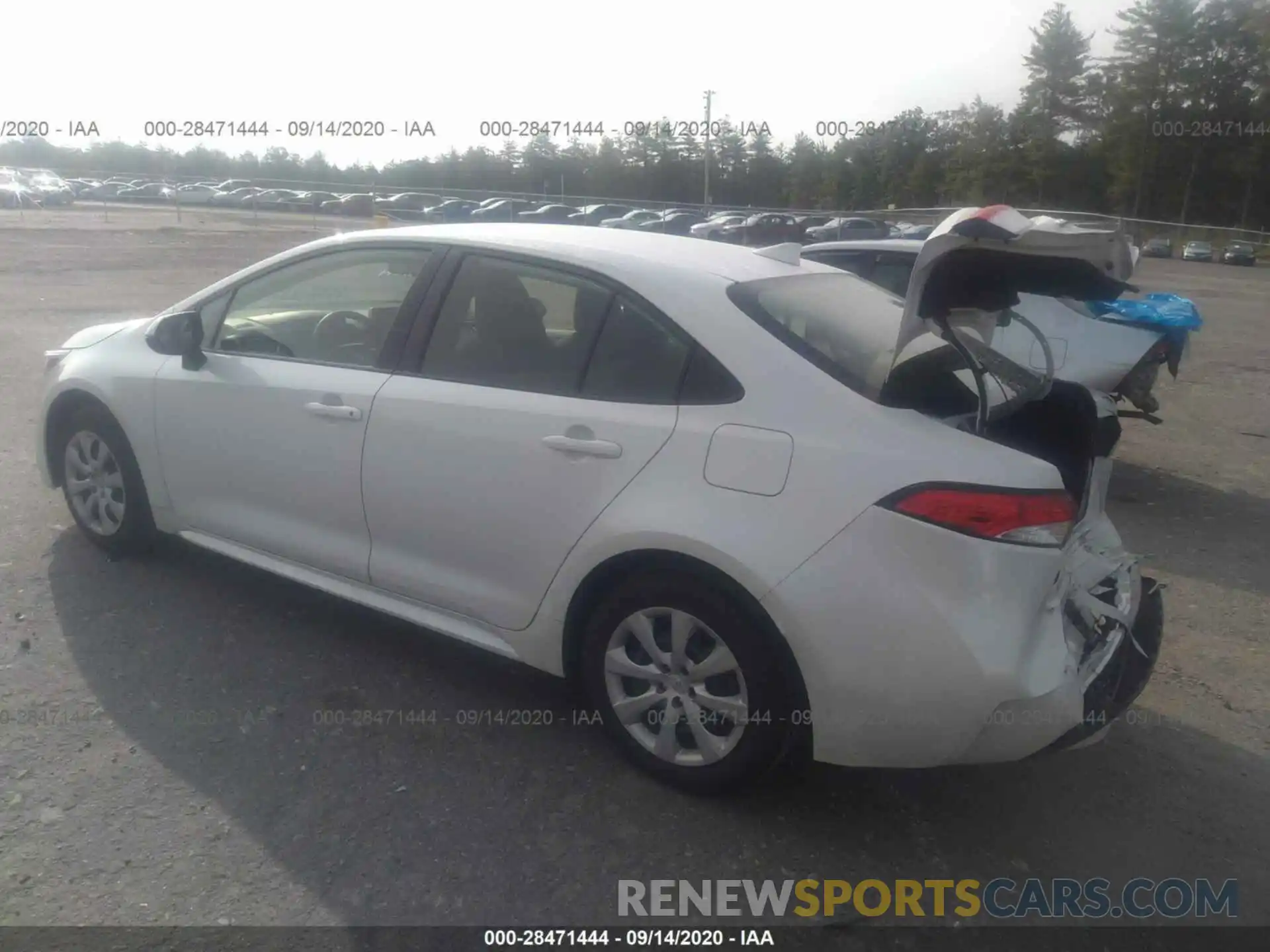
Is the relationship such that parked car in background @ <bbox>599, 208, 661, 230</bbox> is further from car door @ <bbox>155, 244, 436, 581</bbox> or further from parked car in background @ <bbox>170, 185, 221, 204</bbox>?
parked car in background @ <bbox>170, 185, 221, 204</bbox>

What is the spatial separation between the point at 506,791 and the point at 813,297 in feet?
6.17

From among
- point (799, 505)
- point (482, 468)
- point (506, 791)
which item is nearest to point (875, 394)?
point (799, 505)

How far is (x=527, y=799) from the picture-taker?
3.15 metres

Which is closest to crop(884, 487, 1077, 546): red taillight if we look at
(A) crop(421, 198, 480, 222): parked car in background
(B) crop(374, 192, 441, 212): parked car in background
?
(A) crop(421, 198, 480, 222): parked car in background

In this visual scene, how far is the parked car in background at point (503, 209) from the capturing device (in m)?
24.6

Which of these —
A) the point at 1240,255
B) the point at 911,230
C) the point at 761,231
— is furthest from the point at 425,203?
the point at 1240,255

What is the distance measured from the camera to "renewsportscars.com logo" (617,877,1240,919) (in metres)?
2.75

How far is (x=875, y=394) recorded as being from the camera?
2885 millimetres

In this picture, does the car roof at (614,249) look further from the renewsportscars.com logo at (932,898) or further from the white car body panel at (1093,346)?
Result: the white car body panel at (1093,346)

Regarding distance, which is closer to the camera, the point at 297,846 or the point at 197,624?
the point at 297,846

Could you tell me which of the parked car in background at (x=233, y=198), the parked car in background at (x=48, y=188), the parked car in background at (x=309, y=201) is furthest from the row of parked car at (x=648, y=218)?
the parked car in background at (x=48, y=188)

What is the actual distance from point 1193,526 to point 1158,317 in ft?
5.03

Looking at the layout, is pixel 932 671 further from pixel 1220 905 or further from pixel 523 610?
pixel 523 610

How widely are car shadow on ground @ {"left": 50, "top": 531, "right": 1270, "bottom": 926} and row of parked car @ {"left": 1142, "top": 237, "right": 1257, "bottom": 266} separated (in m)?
36.3
